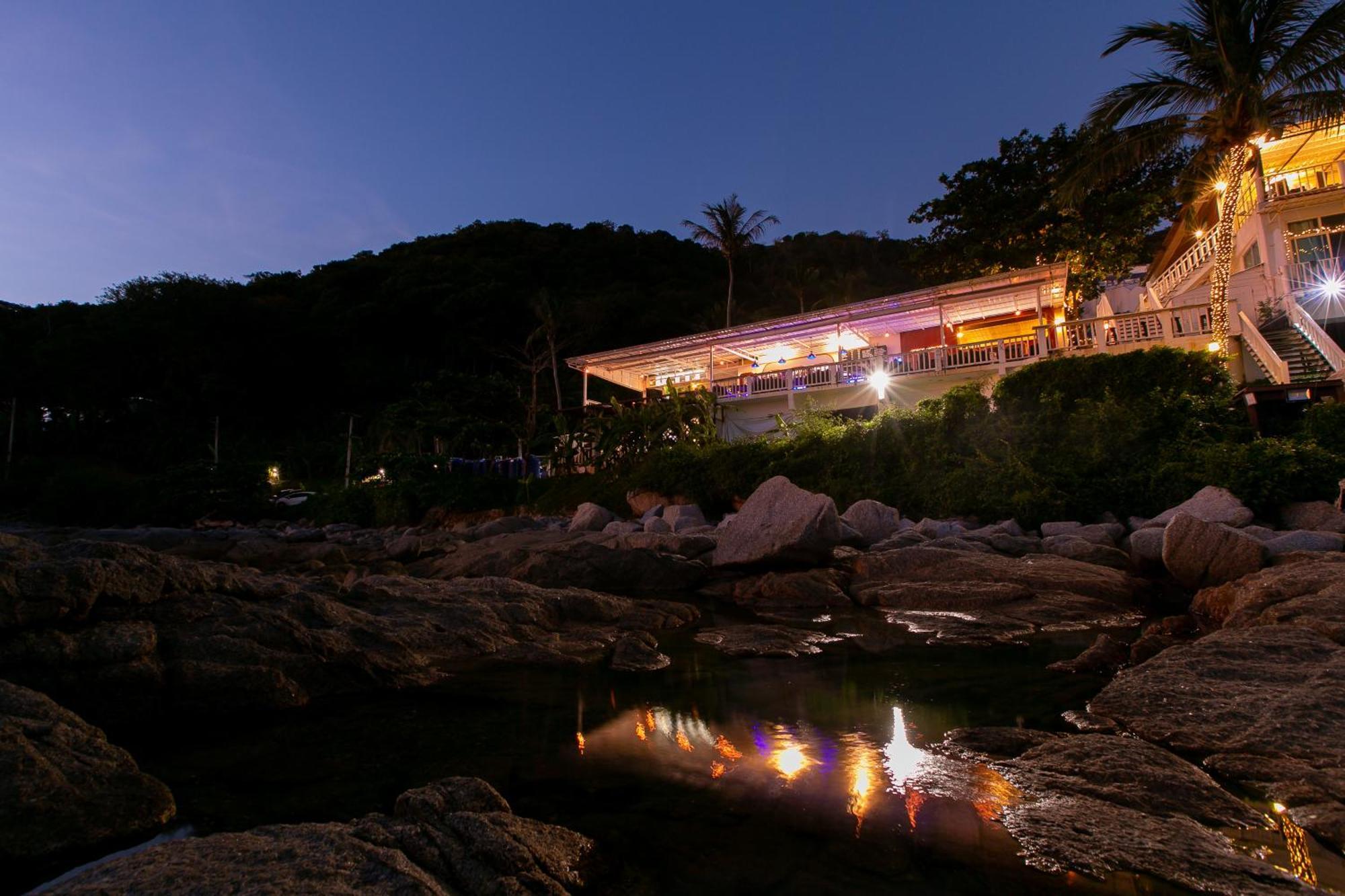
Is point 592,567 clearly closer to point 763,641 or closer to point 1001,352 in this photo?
point 763,641

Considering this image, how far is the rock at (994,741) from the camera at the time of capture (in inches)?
141

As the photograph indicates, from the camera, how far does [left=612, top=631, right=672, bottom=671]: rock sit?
572 centimetres

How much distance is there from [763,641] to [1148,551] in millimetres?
6317

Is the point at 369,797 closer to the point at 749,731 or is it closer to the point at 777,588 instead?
the point at 749,731

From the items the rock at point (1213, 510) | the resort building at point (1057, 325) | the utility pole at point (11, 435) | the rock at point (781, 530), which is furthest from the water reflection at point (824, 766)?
the utility pole at point (11, 435)

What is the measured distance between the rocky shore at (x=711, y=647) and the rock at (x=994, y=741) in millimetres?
18

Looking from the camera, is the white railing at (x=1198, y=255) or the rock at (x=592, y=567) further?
the white railing at (x=1198, y=255)

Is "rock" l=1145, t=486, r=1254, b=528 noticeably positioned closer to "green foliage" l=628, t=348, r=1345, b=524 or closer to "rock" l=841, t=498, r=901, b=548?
"green foliage" l=628, t=348, r=1345, b=524

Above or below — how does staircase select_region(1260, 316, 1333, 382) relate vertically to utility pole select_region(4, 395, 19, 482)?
below

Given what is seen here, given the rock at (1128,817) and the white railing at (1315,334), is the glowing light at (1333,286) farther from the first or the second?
the rock at (1128,817)

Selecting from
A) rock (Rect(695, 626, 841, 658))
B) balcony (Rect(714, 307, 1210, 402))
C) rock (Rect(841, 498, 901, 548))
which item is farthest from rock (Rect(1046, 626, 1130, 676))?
balcony (Rect(714, 307, 1210, 402))

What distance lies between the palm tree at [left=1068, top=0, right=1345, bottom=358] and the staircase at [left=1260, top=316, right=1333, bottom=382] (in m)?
1.48

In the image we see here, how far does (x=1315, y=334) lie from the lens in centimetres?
1541

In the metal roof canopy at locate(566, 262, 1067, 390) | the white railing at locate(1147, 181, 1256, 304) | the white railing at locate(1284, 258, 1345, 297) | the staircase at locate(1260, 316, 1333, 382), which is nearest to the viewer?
the staircase at locate(1260, 316, 1333, 382)
